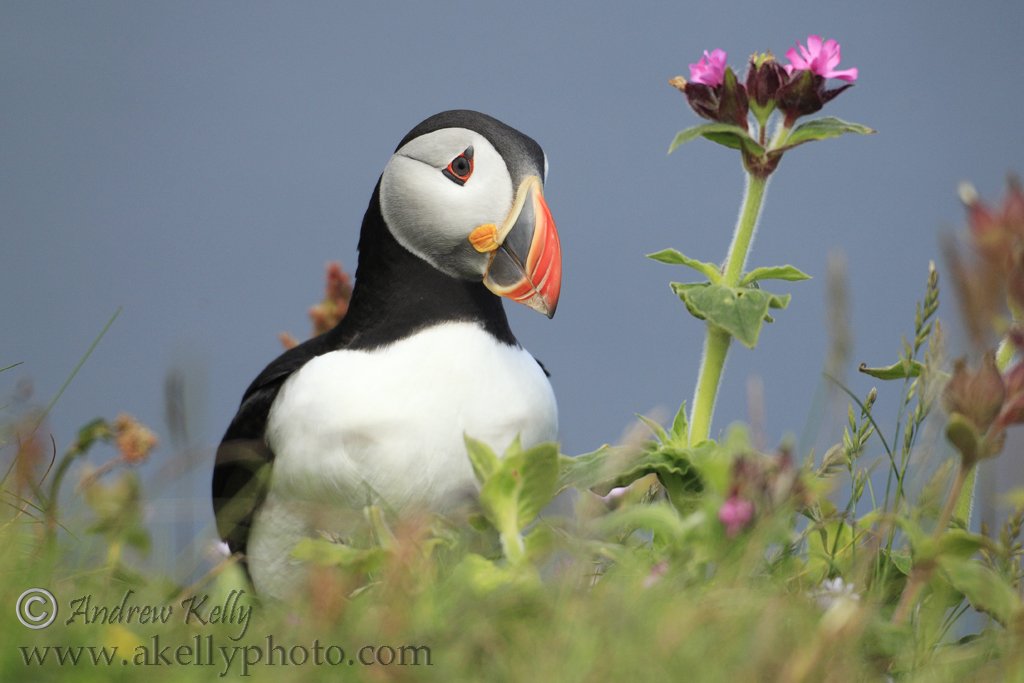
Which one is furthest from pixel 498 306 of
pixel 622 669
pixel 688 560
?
pixel 622 669

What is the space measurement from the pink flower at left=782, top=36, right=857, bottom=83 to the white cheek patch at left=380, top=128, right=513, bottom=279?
81 cm

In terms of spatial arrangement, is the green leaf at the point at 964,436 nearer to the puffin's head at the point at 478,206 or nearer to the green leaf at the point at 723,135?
the green leaf at the point at 723,135

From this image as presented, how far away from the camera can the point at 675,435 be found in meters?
3.20

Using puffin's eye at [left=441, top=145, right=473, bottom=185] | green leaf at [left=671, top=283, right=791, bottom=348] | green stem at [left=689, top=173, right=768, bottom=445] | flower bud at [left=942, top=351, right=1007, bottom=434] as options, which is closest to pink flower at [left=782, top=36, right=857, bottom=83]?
green stem at [left=689, top=173, right=768, bottom=445]

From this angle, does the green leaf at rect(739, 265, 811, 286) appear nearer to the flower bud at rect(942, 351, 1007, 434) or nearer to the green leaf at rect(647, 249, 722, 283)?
the green leaf at rect(647, 249, 722, 283)

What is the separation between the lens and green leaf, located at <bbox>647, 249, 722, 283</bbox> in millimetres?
3104

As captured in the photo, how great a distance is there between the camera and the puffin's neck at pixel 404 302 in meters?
3.36

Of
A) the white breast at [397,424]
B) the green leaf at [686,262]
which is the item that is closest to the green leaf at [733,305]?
the green leaf at [686,262]

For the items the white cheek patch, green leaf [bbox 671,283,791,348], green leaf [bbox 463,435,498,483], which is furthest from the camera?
the white cheek patch

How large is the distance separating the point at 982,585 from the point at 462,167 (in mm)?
1787

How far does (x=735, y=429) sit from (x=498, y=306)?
3.83ft

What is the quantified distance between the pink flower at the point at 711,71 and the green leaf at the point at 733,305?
51cm

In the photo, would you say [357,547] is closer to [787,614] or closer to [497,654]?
[497,654]

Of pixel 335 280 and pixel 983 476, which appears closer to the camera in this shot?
pixel 983 476
